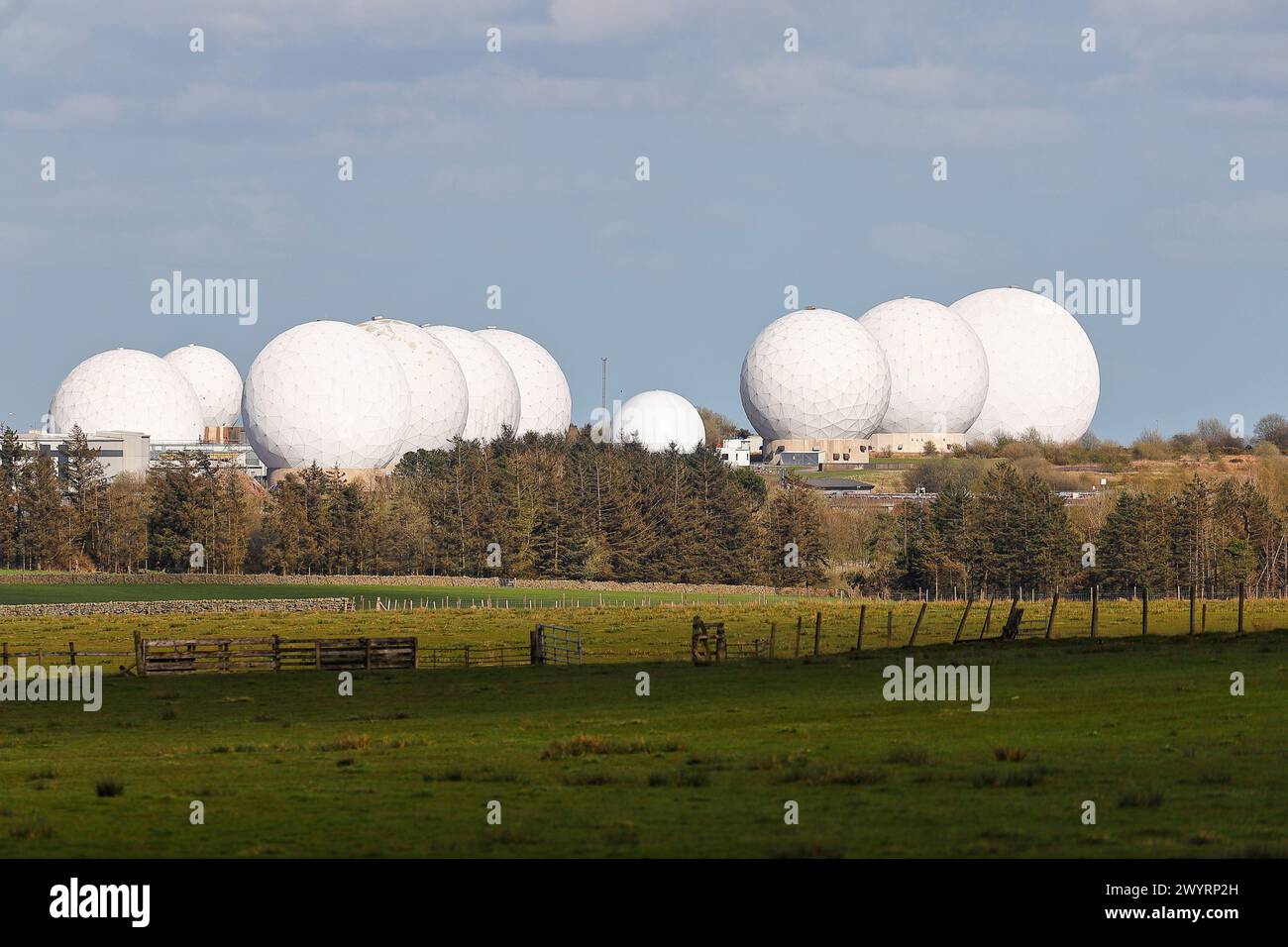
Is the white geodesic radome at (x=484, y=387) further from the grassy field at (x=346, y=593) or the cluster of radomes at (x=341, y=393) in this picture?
the grassy field at (x=346, y=593)

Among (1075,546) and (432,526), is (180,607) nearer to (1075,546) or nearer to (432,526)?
(432,526)

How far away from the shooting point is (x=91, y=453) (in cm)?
12538

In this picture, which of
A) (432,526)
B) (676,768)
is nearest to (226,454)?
(432,526)

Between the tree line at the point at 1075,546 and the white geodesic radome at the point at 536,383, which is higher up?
the white geodesic radome at the point at 536,383

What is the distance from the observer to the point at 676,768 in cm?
2688

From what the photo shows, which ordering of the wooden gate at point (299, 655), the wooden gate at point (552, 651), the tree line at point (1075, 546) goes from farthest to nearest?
the tree line at point (1075, 546) → the wooden gate at point (552, 651) → the wooden gate at point (299, 655)

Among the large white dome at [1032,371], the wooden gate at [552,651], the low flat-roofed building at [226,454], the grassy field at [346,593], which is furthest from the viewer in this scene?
the large white dome at [1032,371]

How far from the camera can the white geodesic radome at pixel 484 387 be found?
157m

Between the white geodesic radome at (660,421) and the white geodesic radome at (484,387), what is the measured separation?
16.6 meters

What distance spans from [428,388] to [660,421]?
3978cm

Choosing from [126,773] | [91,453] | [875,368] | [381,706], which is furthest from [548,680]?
[875,368]

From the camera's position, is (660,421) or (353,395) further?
(660,421)

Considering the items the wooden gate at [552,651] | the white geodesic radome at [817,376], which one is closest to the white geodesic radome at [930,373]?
the white geodesic radome at [817,376]
